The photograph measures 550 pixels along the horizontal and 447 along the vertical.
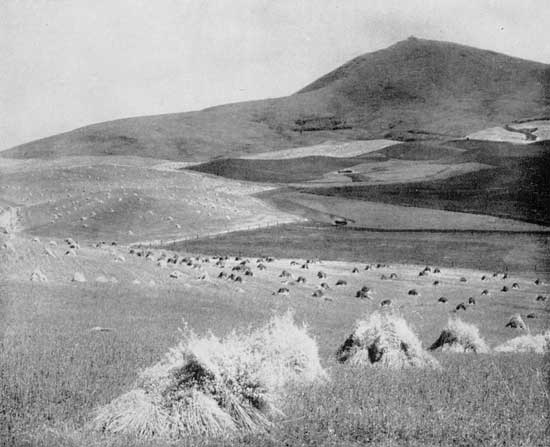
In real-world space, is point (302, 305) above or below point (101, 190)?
below

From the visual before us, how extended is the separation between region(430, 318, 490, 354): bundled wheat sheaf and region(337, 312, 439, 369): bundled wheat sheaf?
17.4 feet

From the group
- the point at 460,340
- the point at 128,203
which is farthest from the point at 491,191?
the point at 460,340

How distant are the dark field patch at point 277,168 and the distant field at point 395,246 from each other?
59306mm

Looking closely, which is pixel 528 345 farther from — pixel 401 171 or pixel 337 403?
pixel 401 171

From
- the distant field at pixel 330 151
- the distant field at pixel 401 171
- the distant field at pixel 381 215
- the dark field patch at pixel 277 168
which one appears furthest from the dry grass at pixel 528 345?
the distant field at pixel 330 151

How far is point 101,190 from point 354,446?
119270 mm

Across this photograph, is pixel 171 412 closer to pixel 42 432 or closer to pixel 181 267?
pixel 42 432

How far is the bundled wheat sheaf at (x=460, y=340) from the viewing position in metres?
21.0

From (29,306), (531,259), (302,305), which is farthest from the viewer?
(531,259)

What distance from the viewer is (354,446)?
9117 mm

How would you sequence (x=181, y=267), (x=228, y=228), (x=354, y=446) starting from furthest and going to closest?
(x=228, y=228), (x=181, y=267), (x=354, y=446)

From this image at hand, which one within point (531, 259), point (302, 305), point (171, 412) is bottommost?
point (531, 259)

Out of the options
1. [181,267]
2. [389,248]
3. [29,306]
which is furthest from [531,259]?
[29,306]

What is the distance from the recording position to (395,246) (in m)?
85.3
